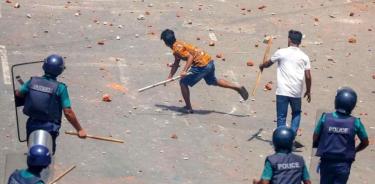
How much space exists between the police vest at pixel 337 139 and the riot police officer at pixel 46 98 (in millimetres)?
2868

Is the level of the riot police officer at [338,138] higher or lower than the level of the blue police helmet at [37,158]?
lower

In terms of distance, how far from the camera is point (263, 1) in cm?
2300

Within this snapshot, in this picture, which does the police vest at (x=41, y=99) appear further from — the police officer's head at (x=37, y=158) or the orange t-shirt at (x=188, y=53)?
the orange t-shirt at (x=188, y=53)

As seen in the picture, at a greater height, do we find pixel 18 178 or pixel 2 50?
pixel 18 178

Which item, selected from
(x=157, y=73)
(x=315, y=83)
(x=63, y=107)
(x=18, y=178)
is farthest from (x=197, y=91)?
(x=18, y=178)

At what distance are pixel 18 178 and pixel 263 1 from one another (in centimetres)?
1518

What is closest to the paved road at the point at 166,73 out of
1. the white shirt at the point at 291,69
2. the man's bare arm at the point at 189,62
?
the man's bare arm at the point at 189,62

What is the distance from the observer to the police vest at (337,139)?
34.3 ft

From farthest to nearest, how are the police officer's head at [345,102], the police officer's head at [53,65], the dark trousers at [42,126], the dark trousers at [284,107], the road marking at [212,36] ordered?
the road marking at [212,36] < the dark trousers at [284,107] < the dark trousers at [42,126] < the police officer's head at [53,65] < the police officer's head at [345,102]

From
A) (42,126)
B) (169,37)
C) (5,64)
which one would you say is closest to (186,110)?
(169,37)

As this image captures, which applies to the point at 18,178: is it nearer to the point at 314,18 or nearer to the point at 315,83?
the point at 315,83

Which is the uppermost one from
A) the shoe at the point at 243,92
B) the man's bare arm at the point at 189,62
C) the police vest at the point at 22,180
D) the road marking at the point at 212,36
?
the police vest at the point at 22,180

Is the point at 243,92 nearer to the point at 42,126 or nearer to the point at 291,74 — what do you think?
the point at 291,74

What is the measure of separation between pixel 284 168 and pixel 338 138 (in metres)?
1.45
